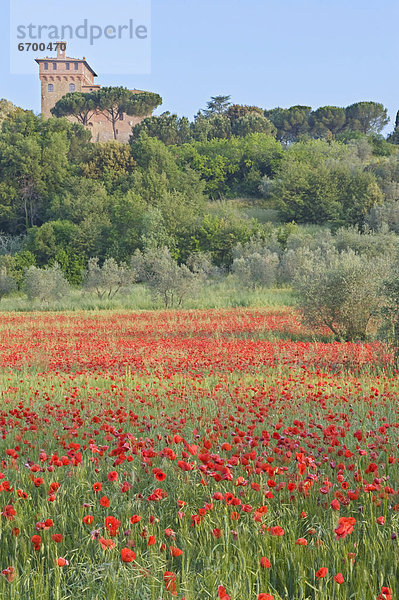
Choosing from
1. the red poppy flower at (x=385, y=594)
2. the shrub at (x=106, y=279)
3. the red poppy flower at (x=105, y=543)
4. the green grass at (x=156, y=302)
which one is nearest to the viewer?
the red poppy flower at (x=385, y=594)

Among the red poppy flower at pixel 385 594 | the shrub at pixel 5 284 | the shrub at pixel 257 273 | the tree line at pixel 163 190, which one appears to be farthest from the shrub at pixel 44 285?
the red poppy flower at pixel 385 594

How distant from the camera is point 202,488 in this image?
342 cm

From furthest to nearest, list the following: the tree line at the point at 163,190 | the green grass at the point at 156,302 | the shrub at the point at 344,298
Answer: the tree line at the point at 163,190 < the green grass at the point at 156,302 < the shrub at the point at 344,298

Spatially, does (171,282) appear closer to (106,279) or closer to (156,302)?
(156,302)

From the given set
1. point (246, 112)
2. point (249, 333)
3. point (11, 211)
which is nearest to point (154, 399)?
point (249, 333)

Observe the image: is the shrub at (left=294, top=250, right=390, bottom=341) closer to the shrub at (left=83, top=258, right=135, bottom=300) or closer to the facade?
the shrub at (left=83, top=258, right=135, bottom=300)

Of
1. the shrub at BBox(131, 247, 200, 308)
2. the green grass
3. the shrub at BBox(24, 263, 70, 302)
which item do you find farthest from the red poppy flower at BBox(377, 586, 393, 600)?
the shrub at BBox(24, 263, 70, 302)

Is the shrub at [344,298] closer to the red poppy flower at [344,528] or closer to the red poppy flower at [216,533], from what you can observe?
the red poppy flower at [216,533]

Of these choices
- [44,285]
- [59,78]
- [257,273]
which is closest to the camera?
[44,285]

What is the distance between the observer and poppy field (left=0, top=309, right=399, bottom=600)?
7.97 ft

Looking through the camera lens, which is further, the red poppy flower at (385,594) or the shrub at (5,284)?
the shrub at (5,284)

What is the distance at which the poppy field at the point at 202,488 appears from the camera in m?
2.43

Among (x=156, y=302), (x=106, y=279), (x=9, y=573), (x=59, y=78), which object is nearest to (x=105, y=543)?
(x=9, y=573)

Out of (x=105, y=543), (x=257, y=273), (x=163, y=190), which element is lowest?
(x=105, y=543)
